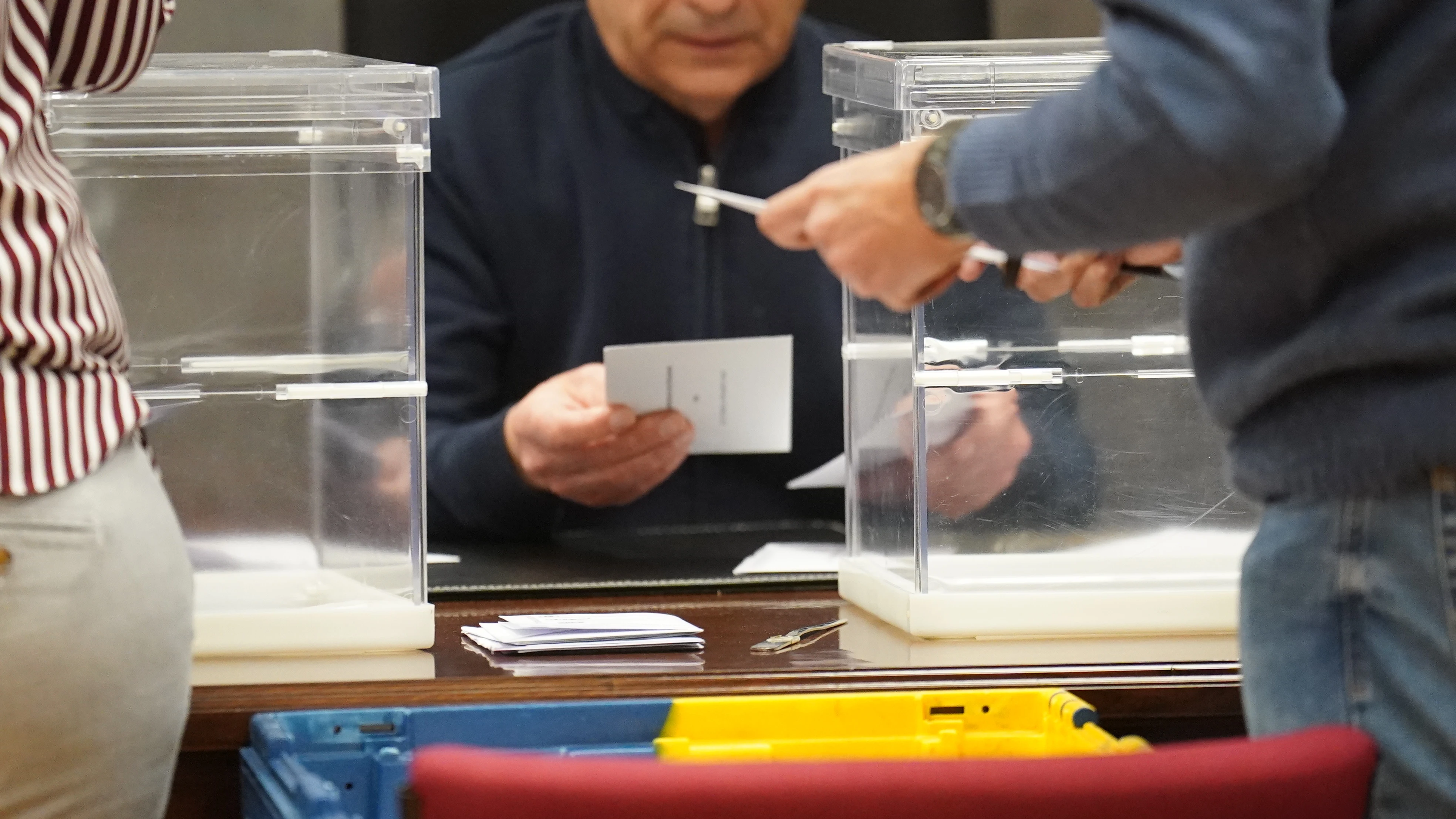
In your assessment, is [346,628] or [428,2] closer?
[346,628]

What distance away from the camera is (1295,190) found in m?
0.67

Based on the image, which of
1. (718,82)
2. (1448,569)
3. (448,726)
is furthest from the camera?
(718,82)

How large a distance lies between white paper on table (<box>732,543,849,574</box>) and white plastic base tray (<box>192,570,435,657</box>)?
0.41 m

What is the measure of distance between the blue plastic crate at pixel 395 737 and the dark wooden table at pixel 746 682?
0.06 feet

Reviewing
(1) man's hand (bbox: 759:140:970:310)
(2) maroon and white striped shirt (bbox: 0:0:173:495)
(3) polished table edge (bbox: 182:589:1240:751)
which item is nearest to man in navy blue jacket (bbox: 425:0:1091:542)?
(3) polished table edge (bbox: 182:589:1240:751)

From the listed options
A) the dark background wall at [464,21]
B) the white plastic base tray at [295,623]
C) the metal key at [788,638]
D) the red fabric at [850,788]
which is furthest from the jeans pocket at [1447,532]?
the dark background wall at [464,21]

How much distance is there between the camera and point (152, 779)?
913 mm

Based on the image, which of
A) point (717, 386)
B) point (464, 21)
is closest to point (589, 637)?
point (717, 386)

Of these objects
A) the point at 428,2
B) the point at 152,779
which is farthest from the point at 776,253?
the point at 152,779

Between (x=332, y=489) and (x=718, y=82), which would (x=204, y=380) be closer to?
(x=332, y=489)

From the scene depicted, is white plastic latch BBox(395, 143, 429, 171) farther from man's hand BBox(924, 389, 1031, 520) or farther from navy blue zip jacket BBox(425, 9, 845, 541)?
navy blue zip jacket BBox(425, 9, 845, 541)

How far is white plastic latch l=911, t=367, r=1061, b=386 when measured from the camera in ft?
4.83

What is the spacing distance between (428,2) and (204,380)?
4.65 feet

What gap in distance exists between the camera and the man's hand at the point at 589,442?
1.86 meters
